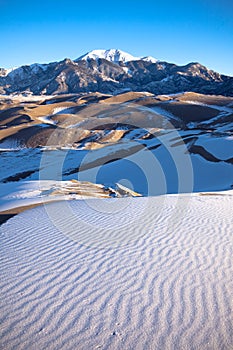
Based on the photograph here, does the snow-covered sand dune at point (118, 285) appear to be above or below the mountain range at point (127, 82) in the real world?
below

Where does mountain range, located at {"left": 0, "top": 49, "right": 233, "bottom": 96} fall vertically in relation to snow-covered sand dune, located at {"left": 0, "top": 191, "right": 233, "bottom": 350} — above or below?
above

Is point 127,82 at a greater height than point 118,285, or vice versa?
point 127,82

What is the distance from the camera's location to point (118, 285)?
4.42m

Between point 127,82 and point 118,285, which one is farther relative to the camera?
point 127,82

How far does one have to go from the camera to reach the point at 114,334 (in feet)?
11.0

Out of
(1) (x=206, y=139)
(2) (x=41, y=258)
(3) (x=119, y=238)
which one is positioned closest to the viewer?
(2) (x=41, y=258)

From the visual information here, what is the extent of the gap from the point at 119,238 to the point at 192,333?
3.46m

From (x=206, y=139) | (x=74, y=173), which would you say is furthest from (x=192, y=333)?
(x=206, y=139)

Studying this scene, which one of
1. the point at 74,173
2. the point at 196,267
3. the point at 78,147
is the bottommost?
the point at 196,267

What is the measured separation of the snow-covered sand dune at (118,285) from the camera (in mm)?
3328

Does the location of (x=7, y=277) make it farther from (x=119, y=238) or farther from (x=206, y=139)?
(x=206, y=139)

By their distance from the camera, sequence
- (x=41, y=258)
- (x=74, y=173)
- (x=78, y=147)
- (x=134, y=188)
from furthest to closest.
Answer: (x=78, y=147)
(x=74, y=173)
(x=134, y=188)
(x=41, y=258)

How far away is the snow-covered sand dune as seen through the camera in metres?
3.33

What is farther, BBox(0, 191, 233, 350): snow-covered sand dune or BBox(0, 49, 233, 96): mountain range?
BBox(0, 49, 233, 96): mountain range
